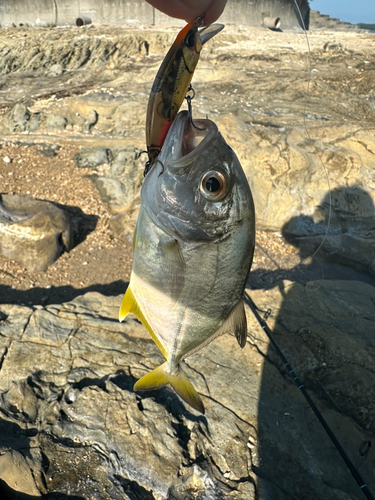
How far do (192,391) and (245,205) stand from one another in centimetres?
93

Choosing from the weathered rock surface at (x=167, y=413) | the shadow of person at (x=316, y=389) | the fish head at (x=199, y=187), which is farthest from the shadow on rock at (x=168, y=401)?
the fish head at (x=199, y=187)

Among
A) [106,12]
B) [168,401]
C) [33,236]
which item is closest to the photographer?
[168,401]

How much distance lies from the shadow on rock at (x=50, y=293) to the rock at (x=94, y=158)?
9.32ft

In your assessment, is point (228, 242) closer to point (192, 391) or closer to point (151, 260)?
point (151, 260)

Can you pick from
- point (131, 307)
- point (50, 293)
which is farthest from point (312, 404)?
point (50, 293)

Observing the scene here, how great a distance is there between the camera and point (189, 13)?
5.60 feet

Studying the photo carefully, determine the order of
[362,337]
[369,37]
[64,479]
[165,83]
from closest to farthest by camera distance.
Result: 1. [165,83]
2. [64,479]
3. [362,337]
4. [369,37]

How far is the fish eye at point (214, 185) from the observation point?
4.56 feet

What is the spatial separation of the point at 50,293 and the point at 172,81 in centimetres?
424

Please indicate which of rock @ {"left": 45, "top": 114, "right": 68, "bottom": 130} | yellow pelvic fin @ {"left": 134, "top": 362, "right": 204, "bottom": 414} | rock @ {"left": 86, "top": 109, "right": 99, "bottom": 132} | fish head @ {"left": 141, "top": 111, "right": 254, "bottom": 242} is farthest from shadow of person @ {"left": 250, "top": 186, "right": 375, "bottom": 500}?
rock @ {"left": 45, "top": 114, "right": 68, "bottom": 130}

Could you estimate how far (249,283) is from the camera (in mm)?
5691

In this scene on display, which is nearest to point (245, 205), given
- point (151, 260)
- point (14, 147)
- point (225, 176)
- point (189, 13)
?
point (225, 176)

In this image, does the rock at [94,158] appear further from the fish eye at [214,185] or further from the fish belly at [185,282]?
the fish eye at [214,185]

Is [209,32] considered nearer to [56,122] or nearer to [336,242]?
[336,242]
